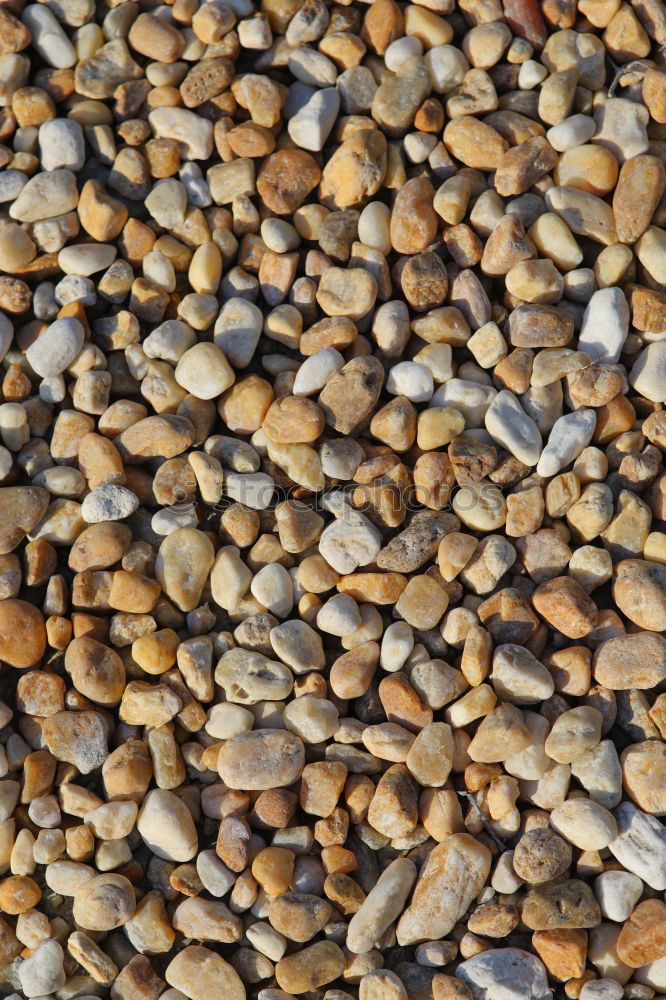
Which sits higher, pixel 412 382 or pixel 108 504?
pixel 412 382

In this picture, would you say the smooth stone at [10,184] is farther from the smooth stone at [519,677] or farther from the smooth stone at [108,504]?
the smooth stone at [519,677]

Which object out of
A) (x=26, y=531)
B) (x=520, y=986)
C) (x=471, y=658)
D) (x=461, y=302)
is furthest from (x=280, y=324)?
(x=520, y=986)

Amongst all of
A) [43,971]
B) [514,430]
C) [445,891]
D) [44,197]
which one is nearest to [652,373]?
[514,430]

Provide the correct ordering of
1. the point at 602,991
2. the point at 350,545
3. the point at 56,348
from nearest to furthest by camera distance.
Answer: the point at 602,991, the point at 350,545, the point at 56,348

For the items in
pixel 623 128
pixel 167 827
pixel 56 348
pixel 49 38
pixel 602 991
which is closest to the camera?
pixel 602 991

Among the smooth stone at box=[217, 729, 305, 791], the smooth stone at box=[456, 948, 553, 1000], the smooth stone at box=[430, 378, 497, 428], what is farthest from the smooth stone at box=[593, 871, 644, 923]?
the smooth stone at box=[430, 378, 497, 428]

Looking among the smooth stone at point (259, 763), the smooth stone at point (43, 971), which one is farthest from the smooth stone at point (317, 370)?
the smooth stone at point (43, 971)

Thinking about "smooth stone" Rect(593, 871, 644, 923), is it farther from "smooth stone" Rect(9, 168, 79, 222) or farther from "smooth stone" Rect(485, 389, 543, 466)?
"smooth stone" Rect(9, 168, 79, 222)

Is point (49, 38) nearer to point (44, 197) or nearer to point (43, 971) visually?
point (44, 197)
